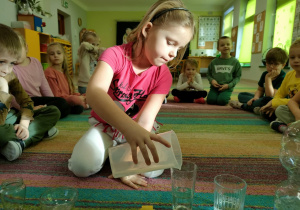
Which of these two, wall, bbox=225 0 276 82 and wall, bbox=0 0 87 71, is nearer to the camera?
wall, bbox=0 0 87 71

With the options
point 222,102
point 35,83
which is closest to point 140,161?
point 35,83

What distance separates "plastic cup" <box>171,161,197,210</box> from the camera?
0.58 meters

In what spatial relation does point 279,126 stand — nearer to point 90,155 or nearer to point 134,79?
point 134,79

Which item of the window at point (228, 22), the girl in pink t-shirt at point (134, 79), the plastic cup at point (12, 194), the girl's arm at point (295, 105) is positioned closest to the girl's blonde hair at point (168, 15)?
the girl in pink t-shirt at point (134, 79)

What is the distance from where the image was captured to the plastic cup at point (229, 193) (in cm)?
51

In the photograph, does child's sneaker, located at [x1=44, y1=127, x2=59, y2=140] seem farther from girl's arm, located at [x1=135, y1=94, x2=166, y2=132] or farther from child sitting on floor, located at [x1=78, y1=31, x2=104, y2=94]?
child sitting on floor, located at [x1=78, y1=31, x2=104, y2=94]

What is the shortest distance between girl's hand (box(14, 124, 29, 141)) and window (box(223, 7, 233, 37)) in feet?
22.6

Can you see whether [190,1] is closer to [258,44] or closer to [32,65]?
[258,44]

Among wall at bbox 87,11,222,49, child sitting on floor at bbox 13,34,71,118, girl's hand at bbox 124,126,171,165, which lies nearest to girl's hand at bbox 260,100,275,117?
girl's hand at bbox 124,126,171,165

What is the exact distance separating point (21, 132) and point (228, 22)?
23.5 ft

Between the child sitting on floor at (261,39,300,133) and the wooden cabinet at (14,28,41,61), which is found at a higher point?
the wooden cabinet at (14,28,41,61)

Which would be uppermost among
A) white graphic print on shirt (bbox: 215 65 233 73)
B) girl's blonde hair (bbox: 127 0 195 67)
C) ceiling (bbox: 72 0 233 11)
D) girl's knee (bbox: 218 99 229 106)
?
ceiling (bbox: 72 0 233 11)

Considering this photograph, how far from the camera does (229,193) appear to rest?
516 millimetres

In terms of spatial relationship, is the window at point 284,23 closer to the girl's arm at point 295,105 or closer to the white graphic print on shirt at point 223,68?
the white graphic print on shirt at point 223,68
